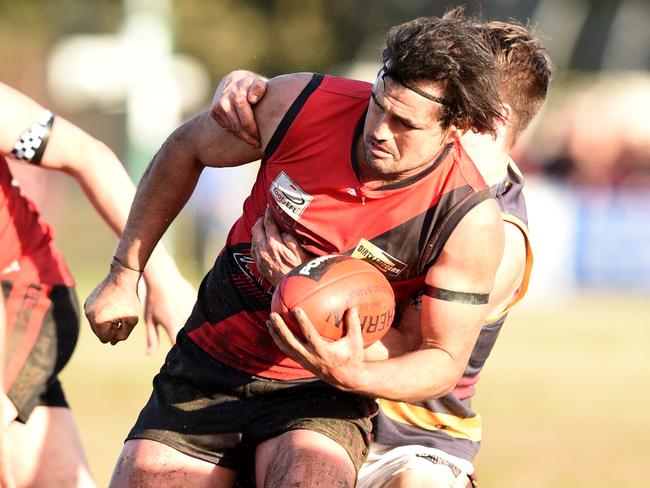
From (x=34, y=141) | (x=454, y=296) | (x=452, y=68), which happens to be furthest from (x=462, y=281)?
(x=34, y=141)

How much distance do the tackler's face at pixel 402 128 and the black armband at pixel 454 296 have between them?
42 cm

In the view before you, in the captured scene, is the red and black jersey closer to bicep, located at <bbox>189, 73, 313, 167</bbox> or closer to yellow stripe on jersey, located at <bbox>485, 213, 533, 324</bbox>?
bicep, located at <bbox>189, 73, 313, 167</bbox>

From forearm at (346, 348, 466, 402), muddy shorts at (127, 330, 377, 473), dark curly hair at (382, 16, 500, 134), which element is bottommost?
muddy shorts at (127, 330, 377, 473)

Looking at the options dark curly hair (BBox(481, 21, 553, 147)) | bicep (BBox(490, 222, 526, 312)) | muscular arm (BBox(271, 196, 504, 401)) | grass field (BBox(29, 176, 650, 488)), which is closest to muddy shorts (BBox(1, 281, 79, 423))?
muscular arm (BBox(271, 196, 504, 401))

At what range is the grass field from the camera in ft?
28.4

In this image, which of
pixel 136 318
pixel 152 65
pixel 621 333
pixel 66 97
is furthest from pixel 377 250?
pixel 66 97

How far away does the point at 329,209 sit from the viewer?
4211 millimetres

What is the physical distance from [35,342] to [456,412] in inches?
77.1

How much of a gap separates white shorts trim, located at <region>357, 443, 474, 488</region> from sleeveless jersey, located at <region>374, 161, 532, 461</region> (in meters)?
0.04

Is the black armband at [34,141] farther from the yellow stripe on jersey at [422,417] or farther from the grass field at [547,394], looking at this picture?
the grass field at [547,394]

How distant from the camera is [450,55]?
3963 mm

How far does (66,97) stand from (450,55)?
30.9 metres

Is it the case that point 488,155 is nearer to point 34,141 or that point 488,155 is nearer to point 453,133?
point 453,133

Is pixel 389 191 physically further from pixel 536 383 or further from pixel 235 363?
pixel 536 383
